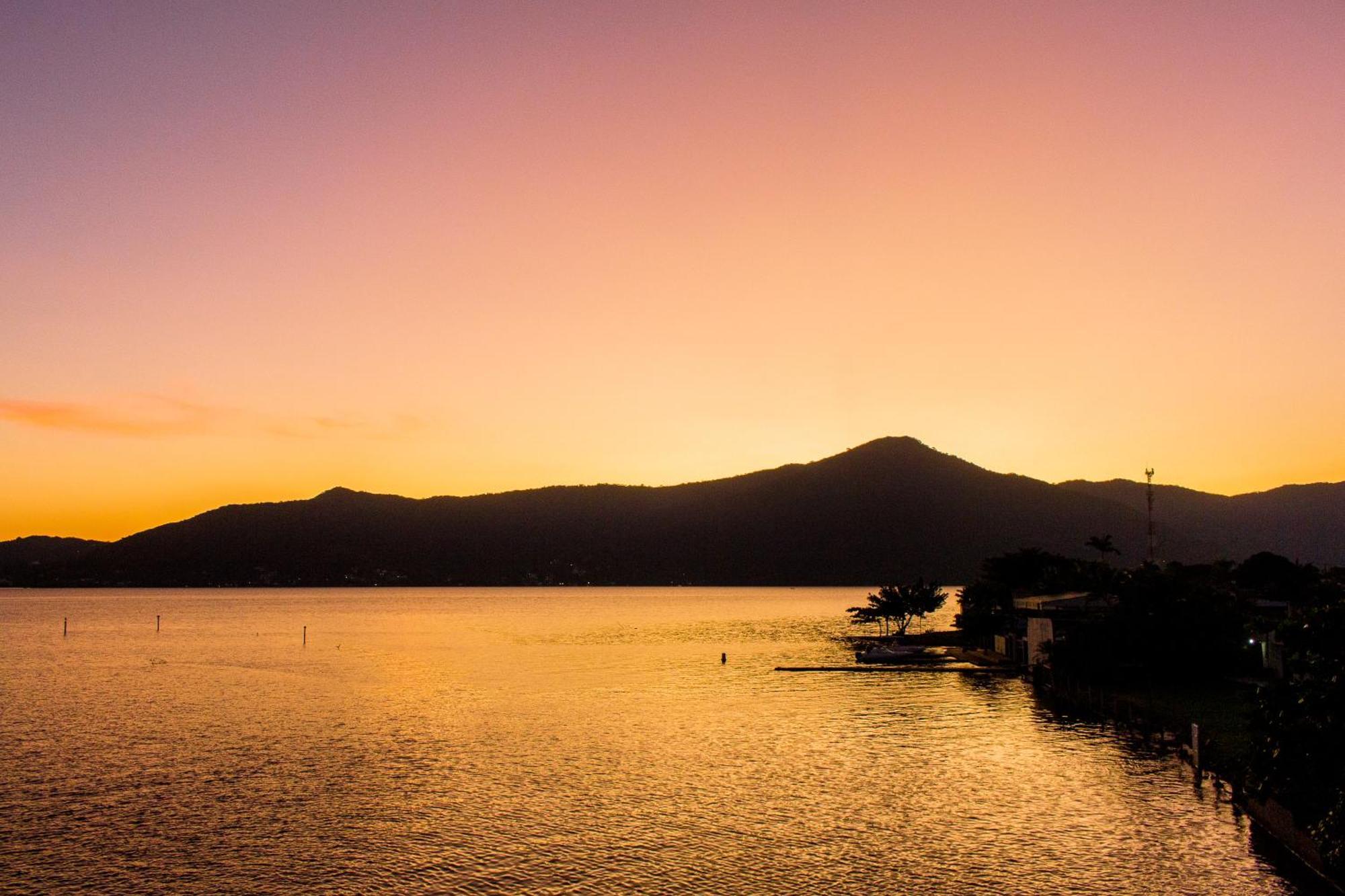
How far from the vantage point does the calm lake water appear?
3472 cm

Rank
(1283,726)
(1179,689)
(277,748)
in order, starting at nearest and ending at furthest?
(1283,726)
(277,748)
(1179,689)

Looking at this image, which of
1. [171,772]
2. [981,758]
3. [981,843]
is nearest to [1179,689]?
[981,758]

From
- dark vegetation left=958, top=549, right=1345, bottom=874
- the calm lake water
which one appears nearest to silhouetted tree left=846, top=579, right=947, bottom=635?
dark vegetation left=958, top=549, right=1345, bottom=874

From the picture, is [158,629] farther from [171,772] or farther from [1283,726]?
[1283,726]

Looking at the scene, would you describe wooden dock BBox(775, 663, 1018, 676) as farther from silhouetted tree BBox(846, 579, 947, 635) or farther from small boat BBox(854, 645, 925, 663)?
silhouetted tree BBox(846, 579, 947, 635)

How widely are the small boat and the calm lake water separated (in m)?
19.6

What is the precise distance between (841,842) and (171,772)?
1414 inches

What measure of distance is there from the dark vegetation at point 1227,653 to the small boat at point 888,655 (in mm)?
12469

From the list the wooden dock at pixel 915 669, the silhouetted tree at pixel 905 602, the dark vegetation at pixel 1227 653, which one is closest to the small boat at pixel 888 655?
the wooden dock at pixel 915 669

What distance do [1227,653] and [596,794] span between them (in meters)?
54.8

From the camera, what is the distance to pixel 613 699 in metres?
83.0

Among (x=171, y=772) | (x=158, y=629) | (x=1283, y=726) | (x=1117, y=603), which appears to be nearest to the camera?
(x=1283, y=726)

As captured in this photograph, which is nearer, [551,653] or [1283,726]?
[1283,726]

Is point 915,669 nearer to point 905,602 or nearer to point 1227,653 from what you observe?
point 1227,653
